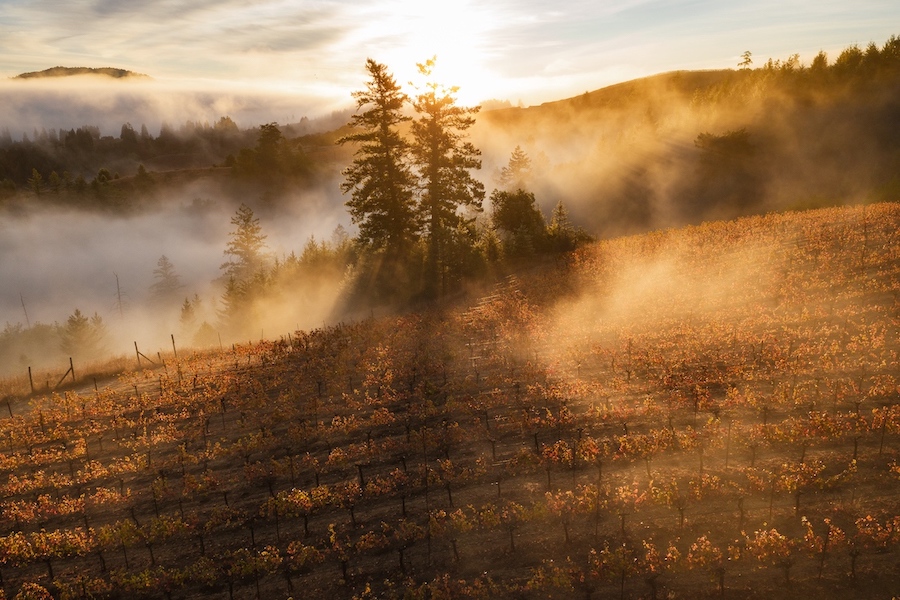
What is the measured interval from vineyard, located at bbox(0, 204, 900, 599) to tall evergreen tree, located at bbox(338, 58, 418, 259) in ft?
53.2

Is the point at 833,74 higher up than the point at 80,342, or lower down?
higher up

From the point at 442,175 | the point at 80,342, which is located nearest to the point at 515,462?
the point at 442,175

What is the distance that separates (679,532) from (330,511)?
8.66m

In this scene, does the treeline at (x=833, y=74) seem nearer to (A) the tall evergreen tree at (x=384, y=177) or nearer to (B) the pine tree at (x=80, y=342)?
(A) the tall evergreen tree at (x=384, y=177)

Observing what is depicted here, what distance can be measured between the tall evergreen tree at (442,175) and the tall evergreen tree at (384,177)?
154 centimetres

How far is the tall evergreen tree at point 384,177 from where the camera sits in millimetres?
40344

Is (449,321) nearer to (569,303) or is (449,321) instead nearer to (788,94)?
(569,303)

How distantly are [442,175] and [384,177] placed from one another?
4.83 metres

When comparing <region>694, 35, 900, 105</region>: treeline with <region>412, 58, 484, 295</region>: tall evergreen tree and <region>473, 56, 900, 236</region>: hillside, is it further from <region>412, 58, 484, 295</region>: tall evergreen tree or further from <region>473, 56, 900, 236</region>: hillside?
<region>412, 58, 484, 295</region>: tall evergreen tree

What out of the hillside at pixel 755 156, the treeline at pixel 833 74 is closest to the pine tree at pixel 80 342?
the hillside at pixel 755 156

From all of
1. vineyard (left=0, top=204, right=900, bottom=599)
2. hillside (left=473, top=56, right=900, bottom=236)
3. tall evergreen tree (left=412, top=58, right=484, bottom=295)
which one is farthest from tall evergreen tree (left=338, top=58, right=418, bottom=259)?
hillside (left=473, top=56, right=900, bottom=236)

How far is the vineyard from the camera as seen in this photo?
11047mm

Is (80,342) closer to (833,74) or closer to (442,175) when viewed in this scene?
(442,175)

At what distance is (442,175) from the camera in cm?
4084
